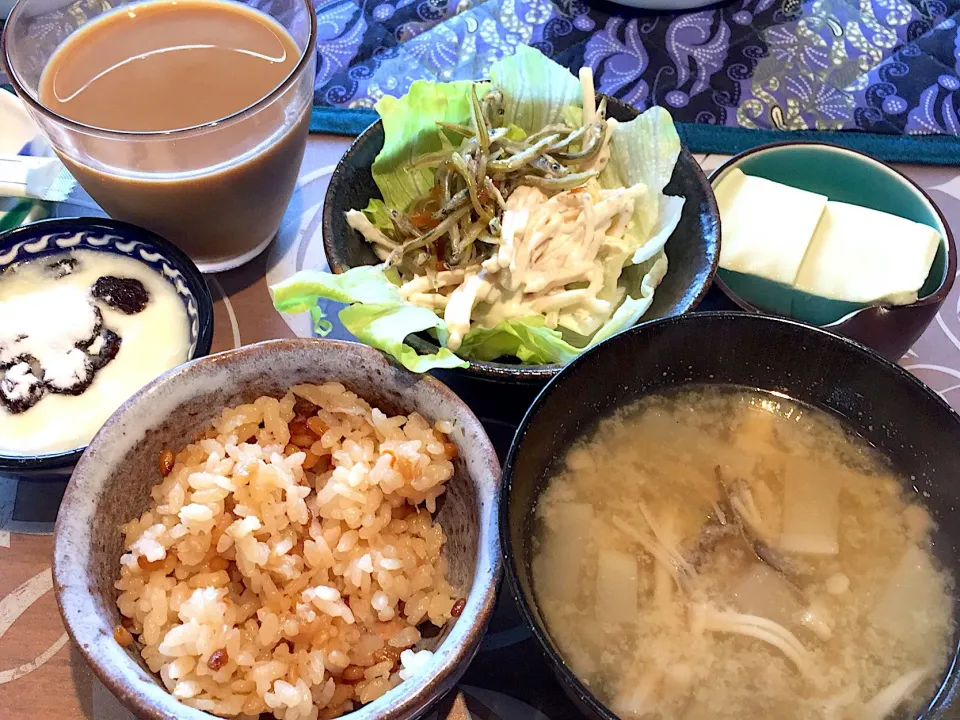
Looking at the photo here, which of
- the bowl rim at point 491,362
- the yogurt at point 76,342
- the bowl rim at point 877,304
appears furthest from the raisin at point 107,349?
the bowl rim at point 877,304

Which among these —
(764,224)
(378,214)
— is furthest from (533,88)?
(764,224)

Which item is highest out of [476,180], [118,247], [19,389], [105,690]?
[476,180]

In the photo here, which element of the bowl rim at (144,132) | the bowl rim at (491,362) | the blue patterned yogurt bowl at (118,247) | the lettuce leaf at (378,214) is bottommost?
the blue patterned yogurt bowl at (118,247)

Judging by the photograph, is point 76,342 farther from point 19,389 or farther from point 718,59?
point 718,59

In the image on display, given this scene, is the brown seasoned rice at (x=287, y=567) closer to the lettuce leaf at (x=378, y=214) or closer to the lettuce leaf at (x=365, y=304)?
the lettuce leaf at (x=365, y=304)

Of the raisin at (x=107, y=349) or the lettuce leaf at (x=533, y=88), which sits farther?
the lettuce leaf at (x=533, y=88)

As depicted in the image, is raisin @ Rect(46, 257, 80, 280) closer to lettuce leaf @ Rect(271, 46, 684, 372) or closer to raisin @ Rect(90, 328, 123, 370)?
raisin @ Rect(90, 328, 123, 370)
